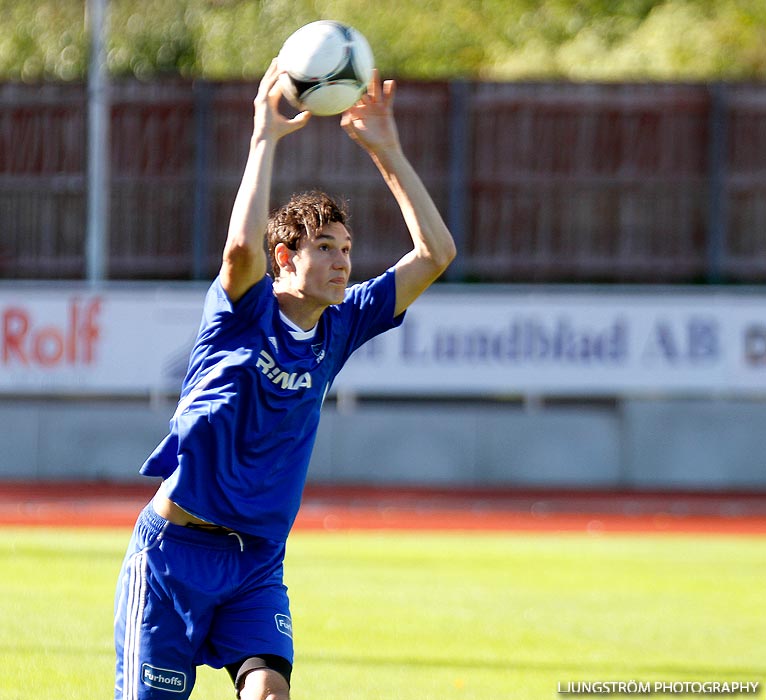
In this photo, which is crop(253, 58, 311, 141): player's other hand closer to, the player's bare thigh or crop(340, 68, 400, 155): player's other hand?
crop(340, 68, 400, 155): player's other hand

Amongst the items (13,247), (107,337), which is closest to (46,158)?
(13,247)

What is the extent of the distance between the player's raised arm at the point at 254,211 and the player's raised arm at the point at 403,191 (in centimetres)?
56

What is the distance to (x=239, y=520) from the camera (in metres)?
4.98

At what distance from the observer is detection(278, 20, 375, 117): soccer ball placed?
17.1 feet

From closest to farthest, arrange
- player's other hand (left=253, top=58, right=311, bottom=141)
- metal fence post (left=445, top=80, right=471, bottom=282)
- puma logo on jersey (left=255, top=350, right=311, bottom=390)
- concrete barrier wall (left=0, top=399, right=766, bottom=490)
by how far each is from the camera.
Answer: player's other hand (left=253, top=58, right=311, bottom=141), puma logo on jersey (left=255, top=350, right=311, bottom=390), concrete barrier wall (left=0, top=399, right=766, bottom=490), metal fence post (left=445, top=80, right=471, bottom=282)

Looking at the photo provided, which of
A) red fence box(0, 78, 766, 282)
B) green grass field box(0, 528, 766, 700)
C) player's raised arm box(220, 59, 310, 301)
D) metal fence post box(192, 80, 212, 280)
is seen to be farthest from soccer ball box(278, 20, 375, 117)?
metal fence post box(192, 80, 212, 280)

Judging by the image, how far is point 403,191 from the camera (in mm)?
5547

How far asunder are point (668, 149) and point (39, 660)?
1867cm

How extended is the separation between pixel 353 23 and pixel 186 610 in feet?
143

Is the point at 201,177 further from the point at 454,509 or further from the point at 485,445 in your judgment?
the point at 454,509

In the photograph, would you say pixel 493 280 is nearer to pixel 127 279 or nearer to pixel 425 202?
pixel 127 279

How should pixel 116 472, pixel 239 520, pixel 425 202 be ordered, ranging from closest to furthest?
pixel 239 520, pixel 425 202, pixel 116 472

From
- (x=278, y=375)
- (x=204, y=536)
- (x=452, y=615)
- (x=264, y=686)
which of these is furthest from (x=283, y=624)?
(x=452, y=615)

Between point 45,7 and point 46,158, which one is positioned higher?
point 45,7
